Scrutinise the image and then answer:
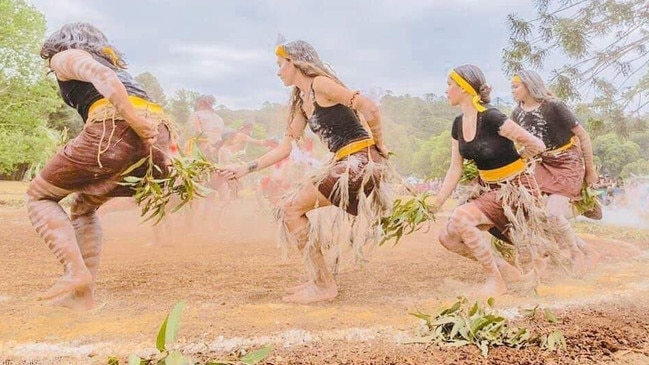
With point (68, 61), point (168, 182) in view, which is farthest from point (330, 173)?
point (68, 61)

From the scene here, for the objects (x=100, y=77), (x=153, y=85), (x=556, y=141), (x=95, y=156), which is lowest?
(x=95, y=156)

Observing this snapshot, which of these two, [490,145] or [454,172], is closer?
[490,145]

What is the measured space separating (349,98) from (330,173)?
43cm

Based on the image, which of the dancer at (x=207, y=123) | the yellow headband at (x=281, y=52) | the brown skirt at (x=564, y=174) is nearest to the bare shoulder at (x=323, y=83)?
the yellow headband at (x=281, y=52)

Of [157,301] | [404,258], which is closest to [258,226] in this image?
[404,258]

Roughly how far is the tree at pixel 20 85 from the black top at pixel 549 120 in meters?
9.19

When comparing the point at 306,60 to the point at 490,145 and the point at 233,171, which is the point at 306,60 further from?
the point at 490,145

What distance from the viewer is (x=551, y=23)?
10.2 meters

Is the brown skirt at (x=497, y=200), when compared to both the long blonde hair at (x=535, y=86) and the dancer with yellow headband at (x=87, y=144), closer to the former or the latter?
the long blonde hair at (x=535, y=86)

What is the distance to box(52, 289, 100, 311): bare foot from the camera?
2842 mm

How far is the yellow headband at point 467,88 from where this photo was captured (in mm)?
3447

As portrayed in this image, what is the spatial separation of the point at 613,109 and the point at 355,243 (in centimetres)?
960

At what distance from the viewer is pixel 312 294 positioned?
3.15 m

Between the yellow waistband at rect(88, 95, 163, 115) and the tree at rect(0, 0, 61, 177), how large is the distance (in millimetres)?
8669
